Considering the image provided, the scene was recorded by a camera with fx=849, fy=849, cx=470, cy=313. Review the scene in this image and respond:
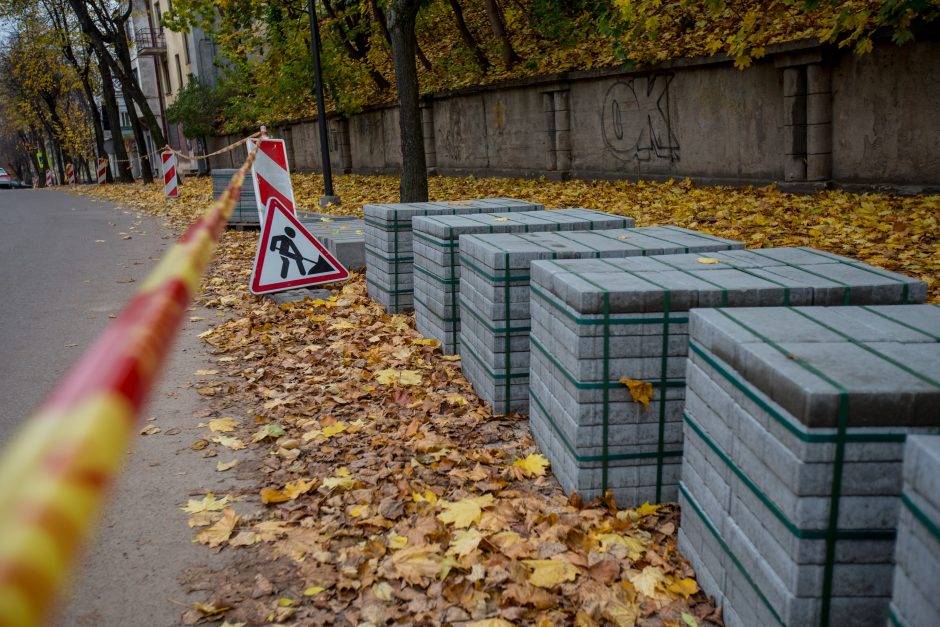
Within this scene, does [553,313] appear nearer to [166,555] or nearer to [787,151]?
[166,555]

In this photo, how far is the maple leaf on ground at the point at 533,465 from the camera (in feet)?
13.7

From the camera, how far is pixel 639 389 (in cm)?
364

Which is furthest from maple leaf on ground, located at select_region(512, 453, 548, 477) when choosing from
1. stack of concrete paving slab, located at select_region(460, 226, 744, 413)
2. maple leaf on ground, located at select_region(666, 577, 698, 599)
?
maple leaf on ground, located at select_region(666, 577, 698, 599)

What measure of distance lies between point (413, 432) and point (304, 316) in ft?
11.1

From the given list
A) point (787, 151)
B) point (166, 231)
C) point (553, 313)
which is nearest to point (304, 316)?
point (553, 313)

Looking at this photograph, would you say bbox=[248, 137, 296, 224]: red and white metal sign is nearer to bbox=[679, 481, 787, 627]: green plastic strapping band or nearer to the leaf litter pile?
the leaf litter pile

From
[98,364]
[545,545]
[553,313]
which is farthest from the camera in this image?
[553,313]

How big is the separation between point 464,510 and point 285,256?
4660 millimetres

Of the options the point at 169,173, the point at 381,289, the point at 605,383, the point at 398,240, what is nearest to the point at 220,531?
the point at 605,383

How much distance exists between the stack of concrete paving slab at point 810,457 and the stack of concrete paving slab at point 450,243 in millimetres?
3153

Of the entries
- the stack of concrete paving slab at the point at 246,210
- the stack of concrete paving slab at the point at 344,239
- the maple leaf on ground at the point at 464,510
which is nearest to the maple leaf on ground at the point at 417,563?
the maple leaf on ground at the point at 464,510

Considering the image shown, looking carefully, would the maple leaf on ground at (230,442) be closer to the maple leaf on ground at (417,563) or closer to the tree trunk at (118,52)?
the maple leaf on ground at (417,563)

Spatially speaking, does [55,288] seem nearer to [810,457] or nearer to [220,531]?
[220,531]

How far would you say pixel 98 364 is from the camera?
93 cm
